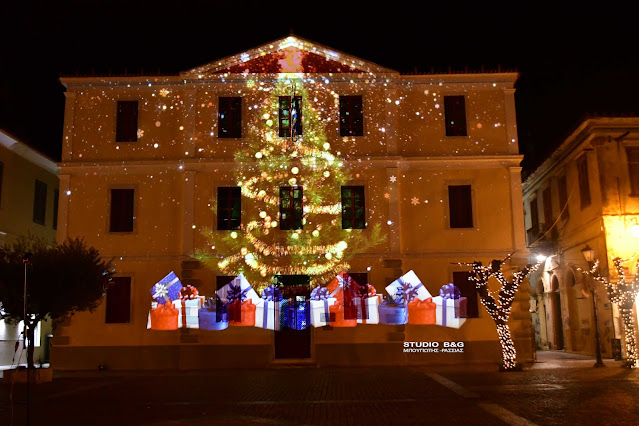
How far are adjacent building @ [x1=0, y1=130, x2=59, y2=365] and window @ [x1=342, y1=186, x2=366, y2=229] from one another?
12195 millimetres

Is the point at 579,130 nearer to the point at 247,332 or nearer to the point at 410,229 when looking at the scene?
the point at 410,229

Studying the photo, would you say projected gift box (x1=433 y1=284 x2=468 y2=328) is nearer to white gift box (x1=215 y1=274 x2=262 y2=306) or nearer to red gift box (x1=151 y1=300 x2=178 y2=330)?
white gift box (x1=215 y1=274 x2=262 y2=306)

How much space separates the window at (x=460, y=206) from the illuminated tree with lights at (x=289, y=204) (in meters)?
2.81

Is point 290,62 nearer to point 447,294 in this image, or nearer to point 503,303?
point 447,294

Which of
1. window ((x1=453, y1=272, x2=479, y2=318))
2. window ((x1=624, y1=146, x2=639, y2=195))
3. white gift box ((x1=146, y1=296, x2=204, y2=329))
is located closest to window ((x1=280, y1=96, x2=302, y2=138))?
white gift box ((x1=146, y1=296, x2=204, y2=329))

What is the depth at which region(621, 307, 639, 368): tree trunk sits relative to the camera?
20.1m

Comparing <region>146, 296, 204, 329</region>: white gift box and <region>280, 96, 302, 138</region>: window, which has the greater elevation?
<region>280, 96, 302, 138</region>: window

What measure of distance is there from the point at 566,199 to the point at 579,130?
3845mm

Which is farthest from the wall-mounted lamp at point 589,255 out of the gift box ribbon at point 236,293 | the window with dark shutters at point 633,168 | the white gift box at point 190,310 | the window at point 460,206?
the white gift box at point 190,310

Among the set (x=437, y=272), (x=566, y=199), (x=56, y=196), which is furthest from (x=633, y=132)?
(x=56, y=196)

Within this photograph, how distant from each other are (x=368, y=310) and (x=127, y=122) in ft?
36.5

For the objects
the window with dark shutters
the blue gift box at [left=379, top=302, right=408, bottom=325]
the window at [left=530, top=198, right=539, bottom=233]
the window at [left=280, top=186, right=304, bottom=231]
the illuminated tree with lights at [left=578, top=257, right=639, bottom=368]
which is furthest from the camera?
the window at [left=530, top=198, right=539, bottom=233]

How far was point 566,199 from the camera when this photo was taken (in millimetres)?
27391

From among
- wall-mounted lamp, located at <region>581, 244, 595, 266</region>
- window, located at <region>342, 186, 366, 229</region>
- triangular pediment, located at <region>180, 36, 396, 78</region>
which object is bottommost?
wall-mounted lamp, located at <region>581, 244, 595, 266</region>
